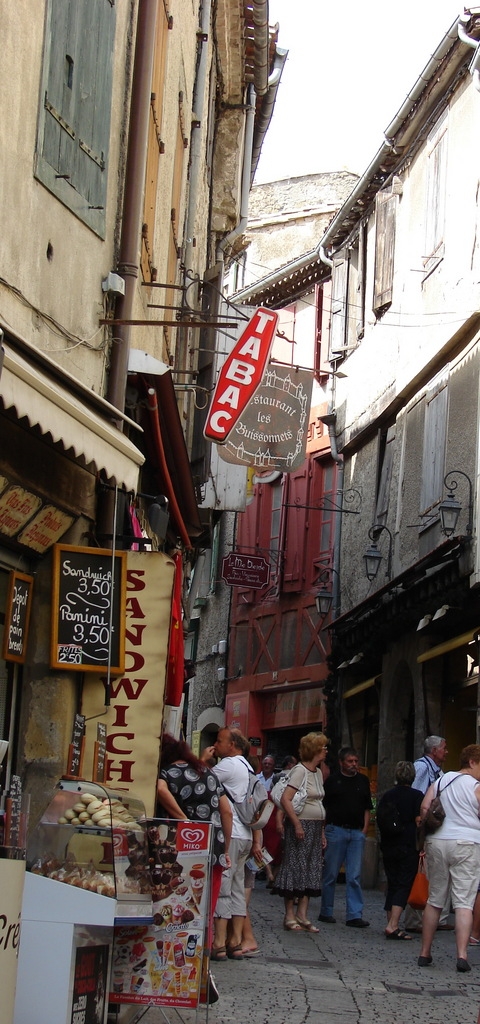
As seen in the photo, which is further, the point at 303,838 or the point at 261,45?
the point at 261,45

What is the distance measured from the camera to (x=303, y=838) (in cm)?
1205

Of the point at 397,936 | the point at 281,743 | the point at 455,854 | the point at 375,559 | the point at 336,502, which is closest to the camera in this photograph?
the point at 455,854

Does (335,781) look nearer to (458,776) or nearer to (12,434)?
(458,776)

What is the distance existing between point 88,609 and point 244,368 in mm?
4000

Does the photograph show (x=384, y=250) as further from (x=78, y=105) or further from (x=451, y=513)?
(x=78, y=105)

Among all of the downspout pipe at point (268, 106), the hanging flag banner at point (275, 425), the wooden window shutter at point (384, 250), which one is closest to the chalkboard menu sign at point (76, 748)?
the hanging flag banner at point (275, 425)

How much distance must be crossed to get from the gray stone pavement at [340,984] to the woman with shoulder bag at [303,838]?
0.27m

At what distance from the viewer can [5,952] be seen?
4523mm

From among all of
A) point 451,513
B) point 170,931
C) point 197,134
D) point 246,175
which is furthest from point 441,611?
point 170,931

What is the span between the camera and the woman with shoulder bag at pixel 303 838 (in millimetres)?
11992

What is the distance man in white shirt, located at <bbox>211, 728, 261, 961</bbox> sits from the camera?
Result: 9836mm

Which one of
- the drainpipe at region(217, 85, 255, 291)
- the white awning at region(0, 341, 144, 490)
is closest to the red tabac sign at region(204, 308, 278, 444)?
the white awning at region(0, 341, 144, 490)

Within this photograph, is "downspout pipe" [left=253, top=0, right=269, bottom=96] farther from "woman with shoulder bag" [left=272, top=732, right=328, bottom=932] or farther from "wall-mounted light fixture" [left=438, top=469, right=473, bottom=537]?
"woman with shoulder bag" [left=272, top=732, right=328, bottom=932]

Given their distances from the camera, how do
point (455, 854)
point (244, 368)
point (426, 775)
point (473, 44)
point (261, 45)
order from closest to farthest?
point (455, 854) → point (244, 368) → point (426, 775) → point (473, 44) → point (261, 45)
